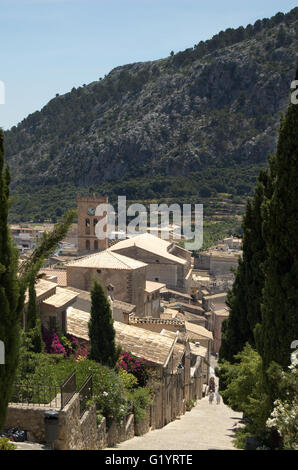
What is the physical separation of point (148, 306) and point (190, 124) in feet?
404

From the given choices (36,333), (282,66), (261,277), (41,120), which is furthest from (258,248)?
(41,120)

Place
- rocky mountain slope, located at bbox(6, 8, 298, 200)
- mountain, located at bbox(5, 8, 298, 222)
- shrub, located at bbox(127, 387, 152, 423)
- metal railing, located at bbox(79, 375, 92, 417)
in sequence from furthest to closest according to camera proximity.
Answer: rocky mountain slope, located at bbox(6, 8, 298, 200)
mountain, located at bbox(5, 8, 298, 222)
shrub, located at bbox(127, 387, 152, 423)
metal railing, located at bbox(79, 375, 92, 417)

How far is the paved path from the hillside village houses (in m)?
0.94

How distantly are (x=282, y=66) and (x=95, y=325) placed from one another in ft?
468

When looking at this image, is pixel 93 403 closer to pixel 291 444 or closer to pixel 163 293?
pixel 291 444

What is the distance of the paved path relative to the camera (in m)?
12.2

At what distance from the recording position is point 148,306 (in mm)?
37594

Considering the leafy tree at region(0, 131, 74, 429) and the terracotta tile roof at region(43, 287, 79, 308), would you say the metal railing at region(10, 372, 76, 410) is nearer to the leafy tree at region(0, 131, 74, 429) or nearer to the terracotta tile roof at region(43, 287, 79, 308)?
the leafy tree at region(0, 131, 74, 429)

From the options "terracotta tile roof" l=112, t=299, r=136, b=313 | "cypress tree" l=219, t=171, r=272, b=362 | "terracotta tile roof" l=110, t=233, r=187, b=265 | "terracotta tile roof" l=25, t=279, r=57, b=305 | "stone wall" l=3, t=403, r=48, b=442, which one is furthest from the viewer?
"terracotta tile roof" l=110, t=233, r=187, b=265

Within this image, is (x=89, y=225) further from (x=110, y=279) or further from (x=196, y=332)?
(x=110, y=279)

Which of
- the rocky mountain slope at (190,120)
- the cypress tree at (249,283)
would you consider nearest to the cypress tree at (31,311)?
the cypress tree at (249,283)

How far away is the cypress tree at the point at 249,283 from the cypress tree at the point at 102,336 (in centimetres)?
372

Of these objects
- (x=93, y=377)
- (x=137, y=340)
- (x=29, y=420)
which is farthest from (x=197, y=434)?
(x=29, y=420)

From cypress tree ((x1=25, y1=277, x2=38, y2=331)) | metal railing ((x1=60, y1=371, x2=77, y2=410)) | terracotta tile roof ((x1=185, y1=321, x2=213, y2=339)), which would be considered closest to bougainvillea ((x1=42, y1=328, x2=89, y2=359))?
cypress tree ((x1=25, y1=277, x2=38, y2=331))
